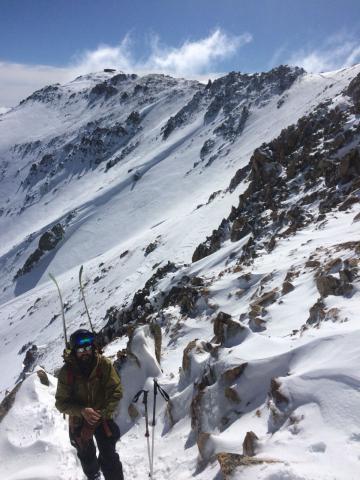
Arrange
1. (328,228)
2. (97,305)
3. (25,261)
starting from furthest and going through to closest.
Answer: (25,261) → (97,305) → (328,228)

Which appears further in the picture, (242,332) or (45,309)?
(45,309)

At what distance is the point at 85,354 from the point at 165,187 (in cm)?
6654

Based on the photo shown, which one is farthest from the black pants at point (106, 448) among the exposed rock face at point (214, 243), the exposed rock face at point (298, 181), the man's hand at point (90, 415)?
the exposed rock face at point (214, 243)

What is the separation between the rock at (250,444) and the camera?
5175 millimetres

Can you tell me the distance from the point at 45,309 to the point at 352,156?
37.8 metres

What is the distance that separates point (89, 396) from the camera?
5.60 metres

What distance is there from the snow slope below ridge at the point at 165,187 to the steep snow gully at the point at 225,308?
16.1 inches

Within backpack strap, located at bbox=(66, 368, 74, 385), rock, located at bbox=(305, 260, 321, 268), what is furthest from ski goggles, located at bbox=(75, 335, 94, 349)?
rock, located at bbox=(305, 260, 321, 268)

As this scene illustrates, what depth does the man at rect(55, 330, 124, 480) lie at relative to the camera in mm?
5457

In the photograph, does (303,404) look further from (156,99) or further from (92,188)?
(156,99)

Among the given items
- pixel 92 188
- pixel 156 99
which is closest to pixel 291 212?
pixel 92 188

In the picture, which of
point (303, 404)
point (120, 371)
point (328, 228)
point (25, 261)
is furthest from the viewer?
point (25, 261)

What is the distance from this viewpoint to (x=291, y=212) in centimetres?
2172

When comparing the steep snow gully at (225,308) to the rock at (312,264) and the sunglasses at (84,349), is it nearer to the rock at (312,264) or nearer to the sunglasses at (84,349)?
the rock at (312,264)
